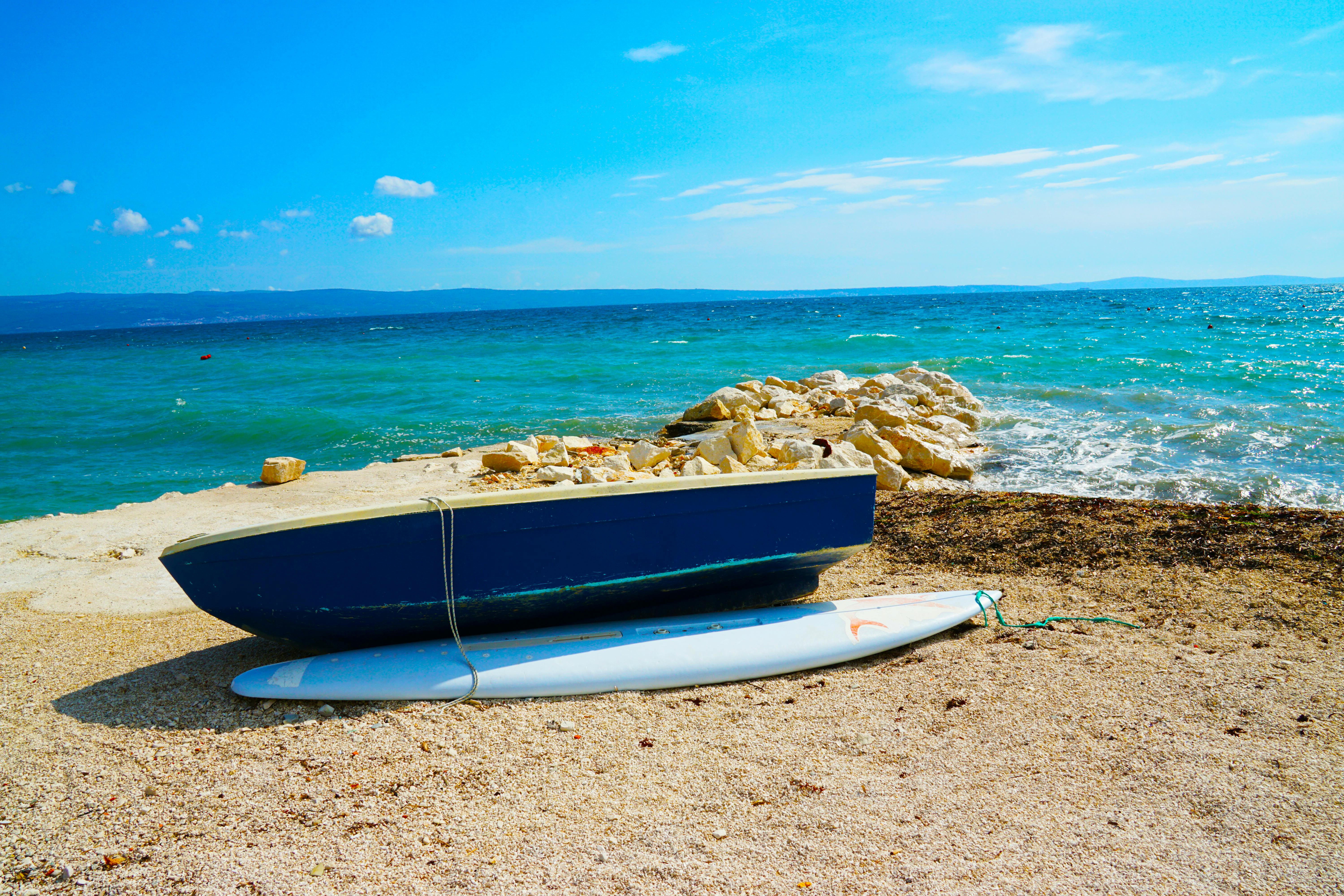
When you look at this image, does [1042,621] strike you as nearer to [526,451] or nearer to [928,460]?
[928,460]

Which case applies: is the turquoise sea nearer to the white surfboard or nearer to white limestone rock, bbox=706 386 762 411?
white limestone rock, bbox=706 386 762 411

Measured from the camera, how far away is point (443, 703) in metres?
3.74

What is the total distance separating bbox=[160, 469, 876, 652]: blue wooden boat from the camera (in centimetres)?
382

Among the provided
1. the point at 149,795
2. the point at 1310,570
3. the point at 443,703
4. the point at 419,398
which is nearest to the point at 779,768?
the point at 443,703

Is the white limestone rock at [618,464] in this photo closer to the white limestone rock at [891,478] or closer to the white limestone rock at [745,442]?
the white limestone rock at [745,442]

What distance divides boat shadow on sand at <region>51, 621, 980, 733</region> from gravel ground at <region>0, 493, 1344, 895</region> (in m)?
0.02

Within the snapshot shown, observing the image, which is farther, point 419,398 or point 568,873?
point 419,398

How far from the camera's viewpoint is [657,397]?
19203mm

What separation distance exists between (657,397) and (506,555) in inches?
604

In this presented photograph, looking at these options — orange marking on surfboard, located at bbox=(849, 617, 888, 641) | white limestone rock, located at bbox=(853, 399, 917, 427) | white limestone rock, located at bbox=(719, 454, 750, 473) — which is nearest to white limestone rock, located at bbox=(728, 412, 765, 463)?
white limestone rock, located at bbox=(719, 454, 750, 473)

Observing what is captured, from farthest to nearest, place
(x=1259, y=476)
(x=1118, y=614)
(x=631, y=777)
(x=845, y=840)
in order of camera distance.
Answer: (x=1259, y=476) → (x=1118, y=614) → (x=631, y=777) → (x=845, y=840)

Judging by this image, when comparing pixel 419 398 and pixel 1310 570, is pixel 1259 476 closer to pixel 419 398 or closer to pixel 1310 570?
pixel 1310 570

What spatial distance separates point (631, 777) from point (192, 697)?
2454 millimetres

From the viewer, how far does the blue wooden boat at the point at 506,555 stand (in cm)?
382
